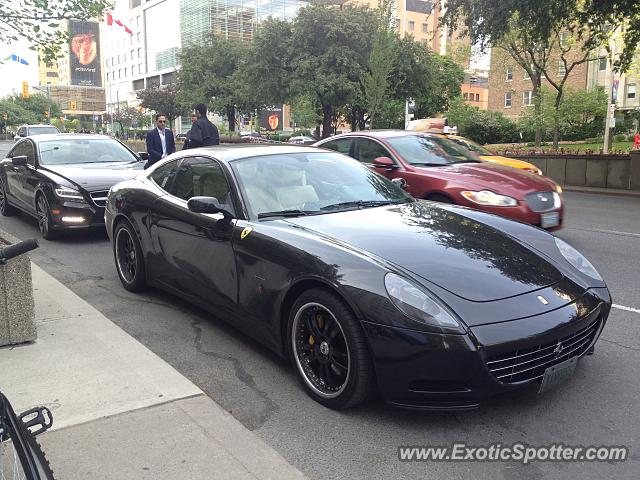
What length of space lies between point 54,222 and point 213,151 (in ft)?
13.9

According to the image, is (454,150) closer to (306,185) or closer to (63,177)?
(306,185)

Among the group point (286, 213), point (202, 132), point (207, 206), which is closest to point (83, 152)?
point (202, 132)

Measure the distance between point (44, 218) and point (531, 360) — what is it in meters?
7.45

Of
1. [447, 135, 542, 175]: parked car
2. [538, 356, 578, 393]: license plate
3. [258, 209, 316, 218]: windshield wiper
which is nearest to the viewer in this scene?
[538, 356, 578, 393]: license plate

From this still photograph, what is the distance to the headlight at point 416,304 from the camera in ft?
9.38

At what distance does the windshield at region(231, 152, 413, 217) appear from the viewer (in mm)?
4188

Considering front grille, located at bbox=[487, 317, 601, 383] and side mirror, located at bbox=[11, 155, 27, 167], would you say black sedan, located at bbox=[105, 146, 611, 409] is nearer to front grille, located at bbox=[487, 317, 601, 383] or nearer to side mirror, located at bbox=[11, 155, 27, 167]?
front grille, located at bbox=[487, 317, 601, 383]

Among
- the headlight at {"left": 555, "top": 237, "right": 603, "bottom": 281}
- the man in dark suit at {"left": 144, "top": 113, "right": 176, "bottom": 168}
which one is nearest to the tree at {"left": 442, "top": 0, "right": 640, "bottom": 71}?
the man in dark suit at {"left": 144, "top": 113, "right": 176, "bottom": 168}

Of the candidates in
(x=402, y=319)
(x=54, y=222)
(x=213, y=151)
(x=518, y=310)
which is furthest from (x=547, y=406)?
(x=54, y=222)

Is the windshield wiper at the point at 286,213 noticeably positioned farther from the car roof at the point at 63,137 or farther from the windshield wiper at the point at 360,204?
the car roof at the point at 63,137

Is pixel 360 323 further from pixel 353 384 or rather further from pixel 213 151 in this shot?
pixel 213 151

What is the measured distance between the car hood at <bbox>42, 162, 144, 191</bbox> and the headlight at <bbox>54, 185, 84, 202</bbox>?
0.12 m

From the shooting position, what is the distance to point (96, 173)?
8.41 meters

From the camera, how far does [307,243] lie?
3496mm
